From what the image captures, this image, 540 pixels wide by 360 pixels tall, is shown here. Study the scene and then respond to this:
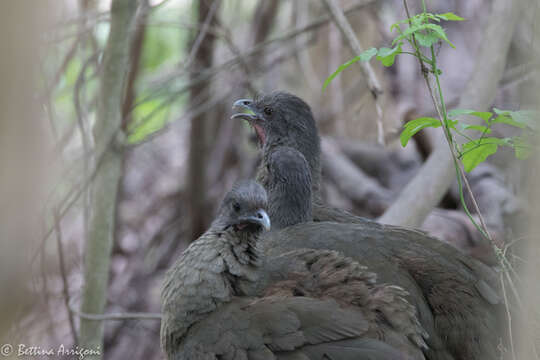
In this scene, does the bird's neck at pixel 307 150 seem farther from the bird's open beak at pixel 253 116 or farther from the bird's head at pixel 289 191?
the bird's head at pixel 289 191

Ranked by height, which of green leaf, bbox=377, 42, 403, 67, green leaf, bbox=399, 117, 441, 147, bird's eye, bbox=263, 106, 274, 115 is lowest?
green leaf, bbox=399, 117, 441, 147

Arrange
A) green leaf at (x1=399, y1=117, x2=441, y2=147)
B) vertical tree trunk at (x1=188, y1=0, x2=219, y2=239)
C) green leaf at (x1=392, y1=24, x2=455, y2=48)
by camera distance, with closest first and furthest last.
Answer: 1. green leaf at (x1=392, y1=24, x2=455, y2=48)
2. green leaf at (x1=399, y1=117, x2=441, y2=147)
3. vertical tree trunk at (x1=188, y1=0, x2=219, y2=239)

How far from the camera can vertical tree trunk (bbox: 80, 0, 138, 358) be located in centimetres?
402

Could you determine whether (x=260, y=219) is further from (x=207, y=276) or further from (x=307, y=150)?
(x=307, y=150)

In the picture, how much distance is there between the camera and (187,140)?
820 cm

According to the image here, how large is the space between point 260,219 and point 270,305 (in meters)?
0.46

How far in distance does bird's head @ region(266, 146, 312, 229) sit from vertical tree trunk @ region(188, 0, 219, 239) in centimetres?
293

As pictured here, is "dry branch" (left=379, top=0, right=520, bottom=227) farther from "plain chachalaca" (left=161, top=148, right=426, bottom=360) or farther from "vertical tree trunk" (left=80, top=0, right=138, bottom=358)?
"vertical tree trunk" (left=80, top=0, right=138, bottom=358)

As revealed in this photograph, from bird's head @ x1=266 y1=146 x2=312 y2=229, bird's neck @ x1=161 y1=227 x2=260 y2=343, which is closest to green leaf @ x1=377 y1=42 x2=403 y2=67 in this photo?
bird's neck @ x1=161 y1=227 x2=260 y2=343

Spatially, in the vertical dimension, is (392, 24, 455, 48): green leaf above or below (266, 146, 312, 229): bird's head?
above

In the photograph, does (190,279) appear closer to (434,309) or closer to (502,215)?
(434,309)

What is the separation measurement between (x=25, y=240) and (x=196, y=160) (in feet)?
17.9

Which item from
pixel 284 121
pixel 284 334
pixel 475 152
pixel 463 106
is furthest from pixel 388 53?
pixel 463 106

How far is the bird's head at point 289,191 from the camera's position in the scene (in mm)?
4184
